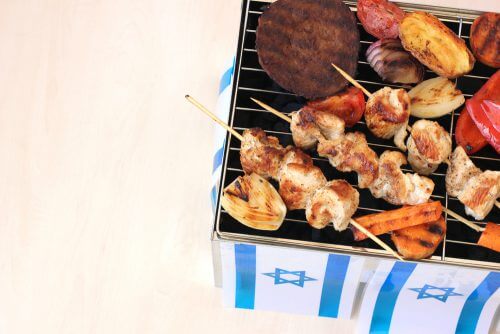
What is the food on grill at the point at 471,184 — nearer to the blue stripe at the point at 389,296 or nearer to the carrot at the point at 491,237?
the carrot at the point at 491,237

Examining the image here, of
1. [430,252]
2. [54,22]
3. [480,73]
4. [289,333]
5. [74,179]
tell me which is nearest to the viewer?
[430,252]

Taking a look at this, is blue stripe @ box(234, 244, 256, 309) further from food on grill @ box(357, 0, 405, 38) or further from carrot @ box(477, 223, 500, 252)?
food on grill @ box(357, 0, 405, 38)

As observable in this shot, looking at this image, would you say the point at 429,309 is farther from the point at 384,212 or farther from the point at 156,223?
the point at 156,223

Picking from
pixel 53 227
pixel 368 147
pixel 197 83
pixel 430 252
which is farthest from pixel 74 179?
pixel 430 252

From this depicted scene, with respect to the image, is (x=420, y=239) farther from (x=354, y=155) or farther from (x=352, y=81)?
(x=352, y=81)

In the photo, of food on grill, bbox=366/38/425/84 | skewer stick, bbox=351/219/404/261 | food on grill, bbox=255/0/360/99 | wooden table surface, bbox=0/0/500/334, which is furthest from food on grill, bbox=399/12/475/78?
wooden table surface, bbox=0/0/500/334

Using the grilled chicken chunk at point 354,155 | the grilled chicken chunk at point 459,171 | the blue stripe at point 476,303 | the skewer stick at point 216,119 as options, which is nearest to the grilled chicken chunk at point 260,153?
the skewer stick at point 216,119

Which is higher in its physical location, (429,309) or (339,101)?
(339,101)

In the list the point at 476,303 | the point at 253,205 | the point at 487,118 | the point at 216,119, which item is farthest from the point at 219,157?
the point at 476,303
